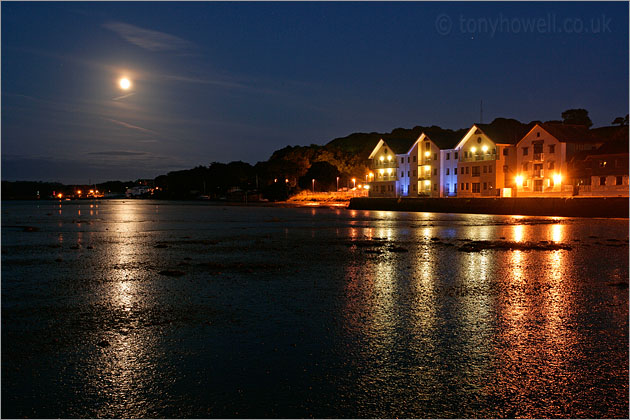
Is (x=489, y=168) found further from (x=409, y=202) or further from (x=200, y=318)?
(x=200, y=318)

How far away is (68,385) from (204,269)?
9.37 meters

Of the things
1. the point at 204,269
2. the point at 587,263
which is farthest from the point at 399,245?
the point at 204,269

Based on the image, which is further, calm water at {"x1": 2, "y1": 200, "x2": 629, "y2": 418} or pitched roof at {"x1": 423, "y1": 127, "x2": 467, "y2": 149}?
pitched roof at {"x1": 423, "y1": 127, "x2": 467, "y2": 149}

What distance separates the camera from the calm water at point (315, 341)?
207 inches

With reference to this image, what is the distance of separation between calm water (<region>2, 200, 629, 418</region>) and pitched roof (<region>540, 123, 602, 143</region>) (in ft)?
197

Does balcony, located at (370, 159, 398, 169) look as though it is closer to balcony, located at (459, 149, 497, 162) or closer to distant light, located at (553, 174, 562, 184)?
balcony, located at (459, 149, 497, 162)

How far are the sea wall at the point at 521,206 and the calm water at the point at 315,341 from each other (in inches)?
1557

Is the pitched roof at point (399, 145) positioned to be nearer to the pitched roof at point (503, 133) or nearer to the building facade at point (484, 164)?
the building facade at point (484, 164)

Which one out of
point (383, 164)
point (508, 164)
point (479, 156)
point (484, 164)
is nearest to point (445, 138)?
point (479, 156)

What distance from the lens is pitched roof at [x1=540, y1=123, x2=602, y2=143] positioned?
223ft

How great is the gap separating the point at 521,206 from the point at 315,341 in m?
56.8

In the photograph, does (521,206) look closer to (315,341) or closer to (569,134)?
(569,134)

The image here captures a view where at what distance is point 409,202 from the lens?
250 feet

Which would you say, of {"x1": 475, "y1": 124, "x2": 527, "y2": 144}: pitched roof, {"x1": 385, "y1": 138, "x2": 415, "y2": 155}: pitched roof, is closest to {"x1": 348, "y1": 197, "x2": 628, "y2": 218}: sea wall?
{"x1": 475, "y1": 124, "x2": 527, "y2": 144}: pitched roof
